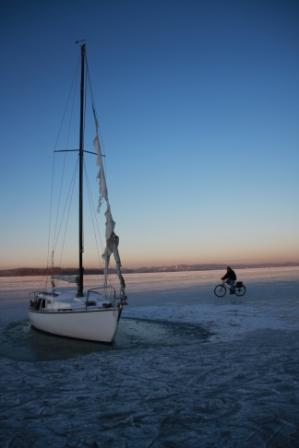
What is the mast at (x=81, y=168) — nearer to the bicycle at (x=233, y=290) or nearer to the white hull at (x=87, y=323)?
the white hull at (x=87, y=323)

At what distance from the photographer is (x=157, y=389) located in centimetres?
766

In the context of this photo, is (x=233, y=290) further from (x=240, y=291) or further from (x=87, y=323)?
(x=87, y=323)

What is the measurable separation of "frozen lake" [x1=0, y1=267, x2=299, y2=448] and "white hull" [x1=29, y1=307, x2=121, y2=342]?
421 millimetres

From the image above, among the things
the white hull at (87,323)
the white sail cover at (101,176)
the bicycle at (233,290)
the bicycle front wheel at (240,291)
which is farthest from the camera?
the bicycle front wheel at (240,291)

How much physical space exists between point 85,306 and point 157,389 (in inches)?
266

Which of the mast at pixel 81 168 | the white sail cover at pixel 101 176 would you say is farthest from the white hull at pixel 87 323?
the white sail cover at pixel 101 176

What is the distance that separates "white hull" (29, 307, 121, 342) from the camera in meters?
13.1

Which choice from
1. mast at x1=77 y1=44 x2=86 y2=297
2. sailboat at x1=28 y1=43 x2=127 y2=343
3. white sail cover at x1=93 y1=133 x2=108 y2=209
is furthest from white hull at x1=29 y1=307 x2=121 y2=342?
Result: white sail cover at x1=93 y1=133 x2=108 y2=209

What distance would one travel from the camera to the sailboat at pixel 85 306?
43.2 ft

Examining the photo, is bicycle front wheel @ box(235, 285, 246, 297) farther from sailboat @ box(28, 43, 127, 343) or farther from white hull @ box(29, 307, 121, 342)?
white hull @ box(29, 307, 121, 342)

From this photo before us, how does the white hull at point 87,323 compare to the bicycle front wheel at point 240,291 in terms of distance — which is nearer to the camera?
the white hull at point 87,323

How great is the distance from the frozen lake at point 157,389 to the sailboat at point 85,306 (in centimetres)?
52

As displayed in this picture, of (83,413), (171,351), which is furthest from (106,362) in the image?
(83,413)

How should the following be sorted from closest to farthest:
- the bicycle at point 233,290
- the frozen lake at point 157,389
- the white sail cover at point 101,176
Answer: the frozen lake at point 157,389
the white sail cover at point 101,176
the bicycle at point 233,290
